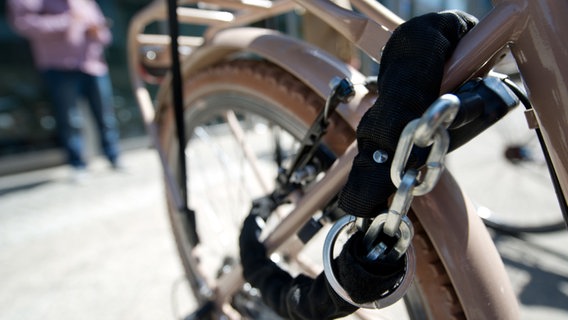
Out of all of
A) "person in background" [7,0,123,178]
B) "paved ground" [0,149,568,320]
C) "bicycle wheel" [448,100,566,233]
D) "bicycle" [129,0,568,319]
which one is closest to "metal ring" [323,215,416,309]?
"bicycle" [129,0,568,319]

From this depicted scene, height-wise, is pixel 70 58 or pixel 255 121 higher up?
pixel 255 121

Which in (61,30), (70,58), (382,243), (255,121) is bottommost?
(70,58)

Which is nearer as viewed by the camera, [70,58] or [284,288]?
[284,288]

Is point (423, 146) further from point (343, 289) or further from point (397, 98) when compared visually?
point (343, 289)

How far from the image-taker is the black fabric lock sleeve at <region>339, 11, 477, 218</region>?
1.20ft

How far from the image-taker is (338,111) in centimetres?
55

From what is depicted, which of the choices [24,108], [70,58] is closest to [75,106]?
[70,58]

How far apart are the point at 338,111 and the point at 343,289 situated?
267 millimetres

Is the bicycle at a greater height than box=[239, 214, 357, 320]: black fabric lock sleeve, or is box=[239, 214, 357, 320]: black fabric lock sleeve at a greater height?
the bicycle

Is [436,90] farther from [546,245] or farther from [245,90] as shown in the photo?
[546,245]

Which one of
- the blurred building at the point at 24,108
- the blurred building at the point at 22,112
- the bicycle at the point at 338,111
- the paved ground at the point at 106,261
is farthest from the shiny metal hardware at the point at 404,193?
the blurred building at the point at 22,112

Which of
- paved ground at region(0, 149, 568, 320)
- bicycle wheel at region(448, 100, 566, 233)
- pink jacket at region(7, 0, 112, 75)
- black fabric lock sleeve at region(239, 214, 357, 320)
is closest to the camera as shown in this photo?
black fabric lock sleeve at region(239, 214, 357, 320)

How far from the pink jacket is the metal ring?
2.41 metres

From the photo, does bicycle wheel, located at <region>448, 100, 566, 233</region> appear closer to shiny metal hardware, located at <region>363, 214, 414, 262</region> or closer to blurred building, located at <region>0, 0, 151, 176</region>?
shiny metal hardware, located at <region>363, 214, 414, 262</region>
